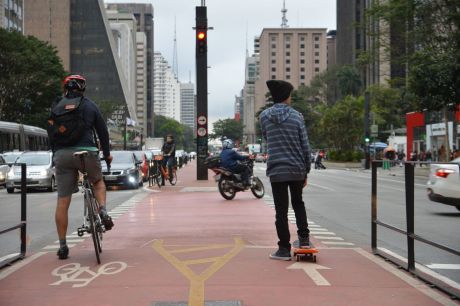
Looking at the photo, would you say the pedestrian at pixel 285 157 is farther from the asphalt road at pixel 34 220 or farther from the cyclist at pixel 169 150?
the cyclist at pixel 169 150

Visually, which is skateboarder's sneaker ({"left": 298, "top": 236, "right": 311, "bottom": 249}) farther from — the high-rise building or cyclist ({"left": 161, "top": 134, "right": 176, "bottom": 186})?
the high-rise building

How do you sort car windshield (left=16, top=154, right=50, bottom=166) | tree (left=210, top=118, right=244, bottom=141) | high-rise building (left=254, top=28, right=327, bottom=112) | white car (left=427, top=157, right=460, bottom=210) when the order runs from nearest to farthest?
white car (left=427, top=157, right=460, bottom=210)
car windshield (left=16, top=154, right=50, bottom=166)
tree (left=210, top=118, right=244, bottom=141)
high-rise building (left=254, top=28, right=327, bottom=112)

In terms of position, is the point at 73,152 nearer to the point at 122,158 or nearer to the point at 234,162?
the point at 234,162

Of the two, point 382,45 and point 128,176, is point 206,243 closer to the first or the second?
point 128,176

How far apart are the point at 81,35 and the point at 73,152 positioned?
12523 cm

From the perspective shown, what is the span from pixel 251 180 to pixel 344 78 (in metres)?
91.7

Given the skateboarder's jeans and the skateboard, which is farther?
the skateboarder's jeans

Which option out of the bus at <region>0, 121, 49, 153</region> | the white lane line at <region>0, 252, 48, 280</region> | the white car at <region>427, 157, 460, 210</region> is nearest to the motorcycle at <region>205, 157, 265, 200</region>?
the white lane line at <region>0, 252, 48, 280</region>

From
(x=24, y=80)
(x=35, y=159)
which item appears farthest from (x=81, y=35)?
(x=35, y=159)

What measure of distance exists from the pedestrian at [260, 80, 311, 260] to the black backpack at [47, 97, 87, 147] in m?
1.95

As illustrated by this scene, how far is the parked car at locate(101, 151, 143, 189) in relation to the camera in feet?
A: 74.4

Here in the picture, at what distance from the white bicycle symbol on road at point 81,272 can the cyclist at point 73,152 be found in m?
0.47

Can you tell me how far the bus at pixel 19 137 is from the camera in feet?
112

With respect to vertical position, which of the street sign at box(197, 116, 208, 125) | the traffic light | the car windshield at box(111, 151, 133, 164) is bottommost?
the car windshield at box(111, 151, 133, 164)
